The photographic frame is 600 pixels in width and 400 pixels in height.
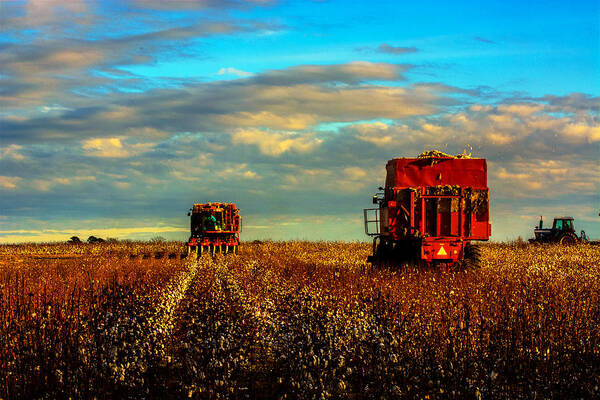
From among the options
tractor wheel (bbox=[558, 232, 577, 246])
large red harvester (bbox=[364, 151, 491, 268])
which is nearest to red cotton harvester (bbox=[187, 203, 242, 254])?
large red harvester (bbox=[364, 151, 491, 268])

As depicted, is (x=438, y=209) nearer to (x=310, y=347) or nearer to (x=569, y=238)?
(x=310, y=347)

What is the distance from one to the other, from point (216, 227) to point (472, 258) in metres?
18.5

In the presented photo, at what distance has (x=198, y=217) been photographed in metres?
33.9

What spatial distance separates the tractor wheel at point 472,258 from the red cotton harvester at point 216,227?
17.2 m

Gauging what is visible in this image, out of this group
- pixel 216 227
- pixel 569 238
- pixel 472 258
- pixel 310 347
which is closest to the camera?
pixel 310 347

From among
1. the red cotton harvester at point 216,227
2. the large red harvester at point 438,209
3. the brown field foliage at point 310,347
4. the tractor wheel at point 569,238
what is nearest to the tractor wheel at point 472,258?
the large red harvester at point 438,209

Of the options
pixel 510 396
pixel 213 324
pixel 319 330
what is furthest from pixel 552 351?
pixel 213 324

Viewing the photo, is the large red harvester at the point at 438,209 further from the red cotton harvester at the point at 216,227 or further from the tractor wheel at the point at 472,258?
the red cotton harvester at the point at 216,227

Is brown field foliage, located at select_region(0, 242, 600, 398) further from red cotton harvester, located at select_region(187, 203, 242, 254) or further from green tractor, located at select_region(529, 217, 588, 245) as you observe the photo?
green tractor, located at select_region(529, 217, 588, 245)

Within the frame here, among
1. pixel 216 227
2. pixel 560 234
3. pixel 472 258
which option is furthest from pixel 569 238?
pixel 472 258

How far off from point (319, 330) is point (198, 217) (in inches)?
1046

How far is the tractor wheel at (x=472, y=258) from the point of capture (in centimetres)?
1703

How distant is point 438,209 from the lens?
17359mm

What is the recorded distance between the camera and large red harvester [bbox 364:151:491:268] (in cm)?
1700
